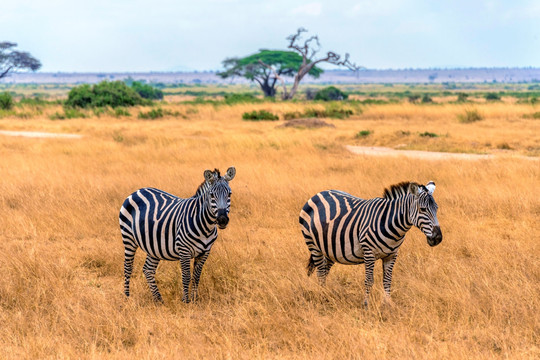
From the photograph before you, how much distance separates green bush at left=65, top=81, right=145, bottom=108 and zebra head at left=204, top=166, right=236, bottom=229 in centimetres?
3087

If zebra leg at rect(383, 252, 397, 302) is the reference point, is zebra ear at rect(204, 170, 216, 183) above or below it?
above

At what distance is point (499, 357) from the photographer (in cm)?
462

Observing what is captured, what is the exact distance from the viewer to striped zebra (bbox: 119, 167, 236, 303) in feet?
17.4

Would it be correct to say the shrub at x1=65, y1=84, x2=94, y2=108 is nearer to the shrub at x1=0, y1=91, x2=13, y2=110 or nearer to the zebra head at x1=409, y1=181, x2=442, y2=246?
the shrub at x1=0, y1=91, x2=13, y2=110

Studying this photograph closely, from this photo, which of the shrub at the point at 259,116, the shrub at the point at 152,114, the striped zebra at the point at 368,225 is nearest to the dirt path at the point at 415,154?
the shrub at the point at 259,116

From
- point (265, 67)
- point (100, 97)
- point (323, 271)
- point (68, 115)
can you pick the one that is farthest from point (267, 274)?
point (265, 67)

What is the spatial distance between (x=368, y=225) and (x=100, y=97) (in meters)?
32.3

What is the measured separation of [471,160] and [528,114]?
14.1 metres

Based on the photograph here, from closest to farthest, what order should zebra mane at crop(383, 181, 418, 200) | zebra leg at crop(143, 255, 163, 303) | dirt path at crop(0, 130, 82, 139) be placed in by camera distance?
zebra mane at crop(383, 181, 418, 200)
zebra leg at crop(143, 255, 163, 303)
dirt path at crop(0, 130, 82, 139)

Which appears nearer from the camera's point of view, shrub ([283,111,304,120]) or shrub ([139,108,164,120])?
shrub ([283,111,304,120])

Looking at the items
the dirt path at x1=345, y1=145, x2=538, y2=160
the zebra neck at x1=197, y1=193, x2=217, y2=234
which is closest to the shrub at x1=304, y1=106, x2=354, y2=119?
the dirt path at x1=345, y1=145, x2=538, y2=160

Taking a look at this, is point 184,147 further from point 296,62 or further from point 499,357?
point 296,62

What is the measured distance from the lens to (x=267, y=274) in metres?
6.63

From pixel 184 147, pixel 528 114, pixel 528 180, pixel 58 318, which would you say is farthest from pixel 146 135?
pixel 528 114
